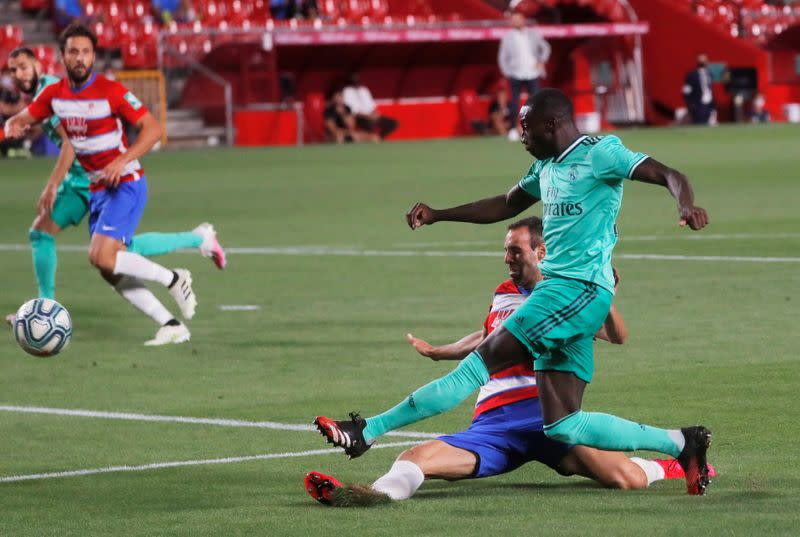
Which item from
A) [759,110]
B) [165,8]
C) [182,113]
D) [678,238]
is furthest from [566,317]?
[759,110]

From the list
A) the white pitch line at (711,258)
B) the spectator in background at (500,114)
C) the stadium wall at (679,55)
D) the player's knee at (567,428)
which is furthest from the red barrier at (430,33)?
the player's knee at (567,428)

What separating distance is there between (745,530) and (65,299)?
31.8 feet

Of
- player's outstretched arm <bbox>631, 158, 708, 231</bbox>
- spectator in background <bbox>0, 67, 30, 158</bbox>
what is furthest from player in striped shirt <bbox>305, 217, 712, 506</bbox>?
spectator in background <bbox>0, 67, 30, 158</bbox>

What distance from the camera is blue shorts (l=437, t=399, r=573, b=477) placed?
23.2ft

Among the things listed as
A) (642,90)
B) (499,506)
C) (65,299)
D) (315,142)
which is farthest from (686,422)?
(642,90)

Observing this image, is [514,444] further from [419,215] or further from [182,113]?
[182,113]

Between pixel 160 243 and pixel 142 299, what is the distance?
2.97 feet

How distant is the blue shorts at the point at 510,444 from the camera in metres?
7.07

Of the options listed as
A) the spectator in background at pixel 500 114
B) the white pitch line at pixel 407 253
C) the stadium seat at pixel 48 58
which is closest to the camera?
the white pitch line at pixel 407 253

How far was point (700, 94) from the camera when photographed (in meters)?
43.8

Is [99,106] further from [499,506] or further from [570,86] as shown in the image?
[570,86]

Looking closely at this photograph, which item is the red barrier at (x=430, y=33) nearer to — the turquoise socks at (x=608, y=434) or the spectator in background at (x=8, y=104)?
the spectator in background at (x=8, y=104)

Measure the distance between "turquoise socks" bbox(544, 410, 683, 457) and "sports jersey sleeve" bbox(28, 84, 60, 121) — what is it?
656cm

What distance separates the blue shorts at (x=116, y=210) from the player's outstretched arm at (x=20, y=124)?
659mm
